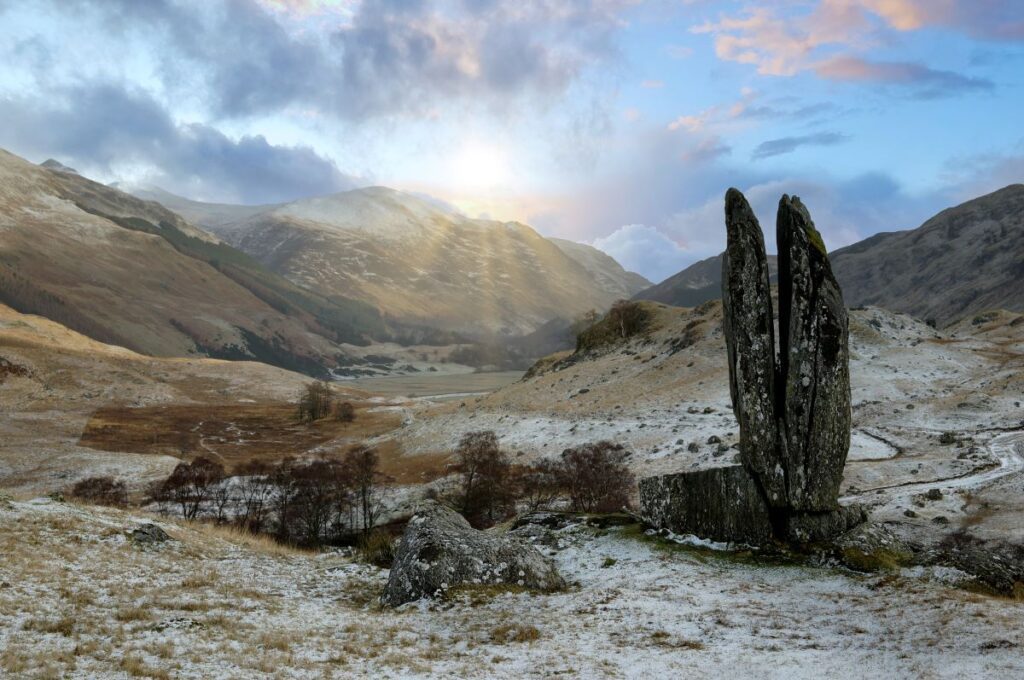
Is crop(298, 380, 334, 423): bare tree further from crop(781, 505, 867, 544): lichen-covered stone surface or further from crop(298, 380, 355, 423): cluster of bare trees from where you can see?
crop(781, 505, 867, 544): lichen-covered stone surface

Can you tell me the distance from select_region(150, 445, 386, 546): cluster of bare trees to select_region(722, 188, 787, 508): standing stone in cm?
4469

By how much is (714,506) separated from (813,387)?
594 centimetres

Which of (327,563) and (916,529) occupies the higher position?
(327,563)

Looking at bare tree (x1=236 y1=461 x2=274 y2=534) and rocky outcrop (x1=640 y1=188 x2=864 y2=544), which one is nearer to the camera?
rocky outcrop (x1=640 y1=188 x2=864 y2=544)

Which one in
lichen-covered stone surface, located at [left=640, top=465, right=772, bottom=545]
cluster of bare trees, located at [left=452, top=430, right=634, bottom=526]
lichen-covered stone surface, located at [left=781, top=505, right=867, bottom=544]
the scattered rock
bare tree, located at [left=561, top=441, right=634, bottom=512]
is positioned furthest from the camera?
cluster of bare trees, located at [left=452, top=430, right=634, bottom=526]

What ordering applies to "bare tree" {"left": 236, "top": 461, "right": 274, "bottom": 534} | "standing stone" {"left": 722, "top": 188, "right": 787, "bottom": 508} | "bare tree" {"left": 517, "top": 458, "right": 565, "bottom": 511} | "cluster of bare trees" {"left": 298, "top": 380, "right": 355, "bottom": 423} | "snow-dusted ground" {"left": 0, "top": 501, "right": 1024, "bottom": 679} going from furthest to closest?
"cluster of bare trees" {"left": 298, "top": 380, "right": 355, "bottom": 423}, "bare tree" {"left": 236, "top": 461, "right": 274, "bottom": 534}, "bare tree" {"left": 517, "top": 458, "right": 565, "bottom": 511}, "standing stone" {"left": 722, "top": 188, "right": 787, "bottom": 508}, "snow-dusted ground" {"left": 0, "top": 501, "right": 1024, "bottom": 679}

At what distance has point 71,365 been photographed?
167750mm

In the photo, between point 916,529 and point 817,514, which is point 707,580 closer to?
point 817,514

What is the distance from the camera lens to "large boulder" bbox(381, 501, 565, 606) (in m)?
19.0

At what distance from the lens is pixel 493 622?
1656 centimetres

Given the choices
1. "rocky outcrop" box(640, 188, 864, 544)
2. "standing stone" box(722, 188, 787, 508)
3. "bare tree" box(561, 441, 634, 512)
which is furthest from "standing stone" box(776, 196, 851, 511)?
"bare tree" box(561, 441, 634, 512)

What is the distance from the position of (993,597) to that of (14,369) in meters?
192

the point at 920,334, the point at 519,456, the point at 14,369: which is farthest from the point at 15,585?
the point at 14,369

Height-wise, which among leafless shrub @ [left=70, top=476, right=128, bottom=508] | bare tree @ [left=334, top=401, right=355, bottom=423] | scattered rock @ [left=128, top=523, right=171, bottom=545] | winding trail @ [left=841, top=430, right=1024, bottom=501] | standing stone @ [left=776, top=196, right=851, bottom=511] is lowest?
leafless shrub @ [left=70, top=476, right=128, bottom=508]
